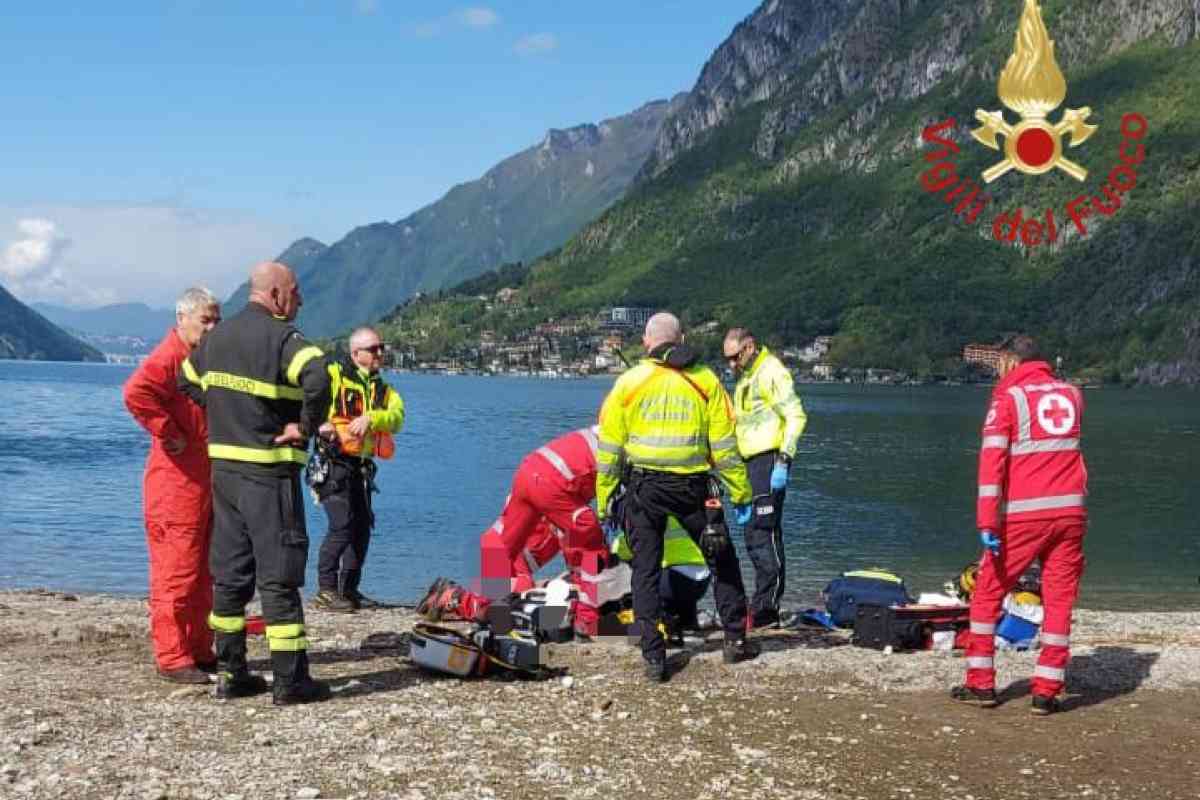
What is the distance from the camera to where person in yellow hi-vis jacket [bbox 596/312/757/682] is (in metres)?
8.43

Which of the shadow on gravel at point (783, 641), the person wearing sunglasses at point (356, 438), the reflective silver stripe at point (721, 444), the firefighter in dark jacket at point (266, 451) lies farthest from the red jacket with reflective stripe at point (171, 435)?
the shadow on gravel at point (783, 641)

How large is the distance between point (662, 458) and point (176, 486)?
3.31 m

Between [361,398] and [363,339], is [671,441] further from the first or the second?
[363,339]

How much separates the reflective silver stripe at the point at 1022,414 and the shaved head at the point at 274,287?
4.64 metres

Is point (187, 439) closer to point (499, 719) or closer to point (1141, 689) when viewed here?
point (499, 719)

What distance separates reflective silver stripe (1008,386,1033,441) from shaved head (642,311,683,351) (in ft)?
7.51

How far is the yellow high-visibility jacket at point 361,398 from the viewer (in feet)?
35.8

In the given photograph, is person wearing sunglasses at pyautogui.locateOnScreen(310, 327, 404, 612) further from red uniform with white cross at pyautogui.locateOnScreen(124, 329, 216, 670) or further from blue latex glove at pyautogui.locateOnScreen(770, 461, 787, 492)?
blue latex glove at pyautogui.locateOnScreen(770, 461, 787, 492)

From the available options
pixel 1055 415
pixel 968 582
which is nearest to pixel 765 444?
pixel 968 582

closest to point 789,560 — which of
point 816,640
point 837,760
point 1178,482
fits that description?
point 816,640

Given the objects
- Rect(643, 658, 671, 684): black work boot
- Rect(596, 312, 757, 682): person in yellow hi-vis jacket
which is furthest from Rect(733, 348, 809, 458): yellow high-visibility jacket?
Rect(643, 658, 671, 684): black work boot

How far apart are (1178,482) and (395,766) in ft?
139

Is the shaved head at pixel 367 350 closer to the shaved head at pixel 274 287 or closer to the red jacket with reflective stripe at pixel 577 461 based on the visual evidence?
the red jacket with reflective stripe at pixel 577 461

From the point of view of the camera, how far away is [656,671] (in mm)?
8375
